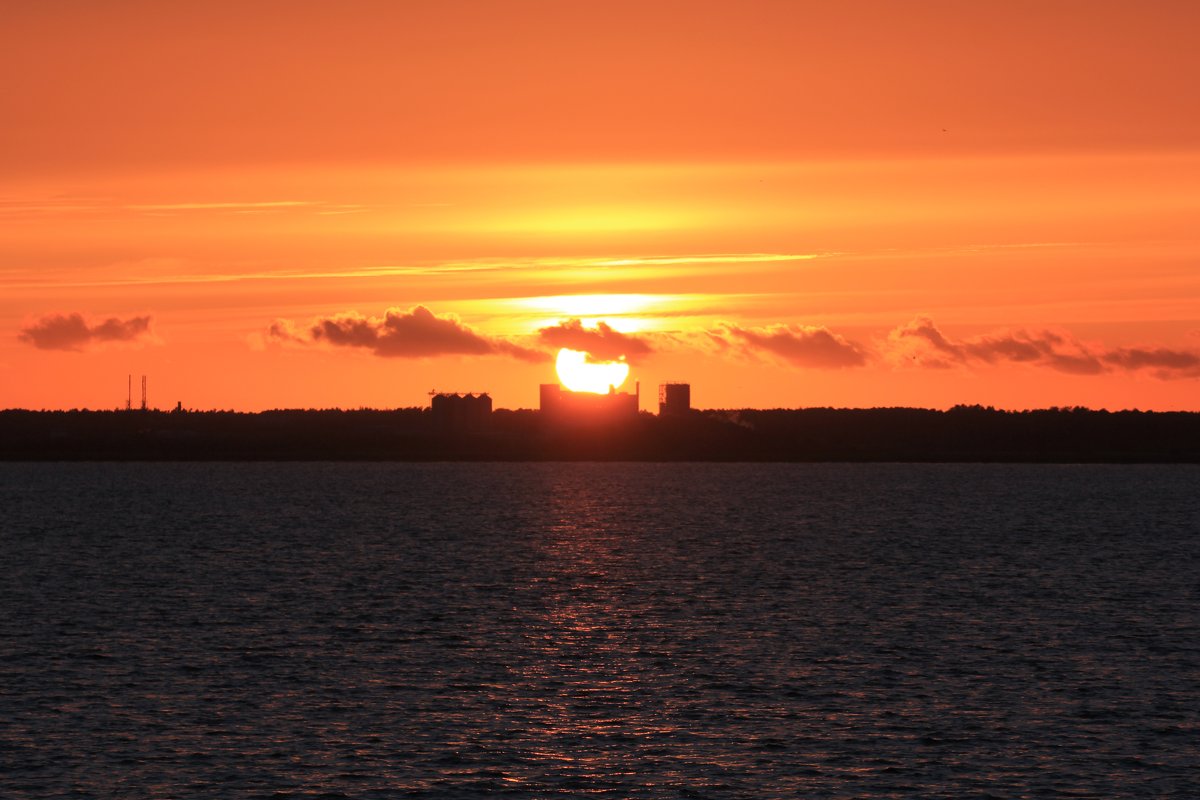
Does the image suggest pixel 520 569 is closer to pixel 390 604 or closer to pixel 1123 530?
pixel 390 604

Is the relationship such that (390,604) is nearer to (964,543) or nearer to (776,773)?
(776,773)

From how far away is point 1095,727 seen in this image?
50.1m

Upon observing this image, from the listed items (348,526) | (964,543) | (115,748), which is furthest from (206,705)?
(348,526)

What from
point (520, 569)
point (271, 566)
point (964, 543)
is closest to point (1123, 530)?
point (964, 543)

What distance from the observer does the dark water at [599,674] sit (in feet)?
145

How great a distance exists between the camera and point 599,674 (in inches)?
2418

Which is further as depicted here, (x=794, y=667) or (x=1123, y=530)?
(x=1123, y=530)

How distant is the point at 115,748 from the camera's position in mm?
46438

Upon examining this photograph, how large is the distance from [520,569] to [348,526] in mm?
54641

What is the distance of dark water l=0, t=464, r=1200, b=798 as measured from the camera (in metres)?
44.1

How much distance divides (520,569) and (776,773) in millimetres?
66189

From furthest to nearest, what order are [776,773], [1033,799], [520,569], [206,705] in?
[520,569]
[206,705]
[776,773]
[1033,799]

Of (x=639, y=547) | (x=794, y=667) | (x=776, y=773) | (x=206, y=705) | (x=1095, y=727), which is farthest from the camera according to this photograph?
(x=639, y=547)

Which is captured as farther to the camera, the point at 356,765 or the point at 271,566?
the point at 271,566
